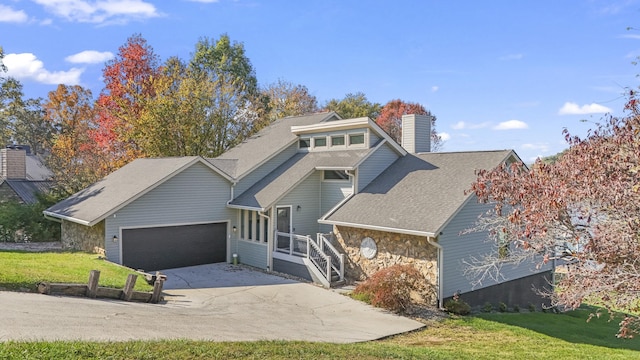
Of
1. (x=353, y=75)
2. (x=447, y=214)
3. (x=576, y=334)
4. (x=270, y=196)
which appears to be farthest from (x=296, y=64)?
(x=576, y=334)

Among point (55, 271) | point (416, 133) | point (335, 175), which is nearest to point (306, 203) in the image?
point (335, 175)

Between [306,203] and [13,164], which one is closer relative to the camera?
[306,203]

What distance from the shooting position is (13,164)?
2802 centimetres

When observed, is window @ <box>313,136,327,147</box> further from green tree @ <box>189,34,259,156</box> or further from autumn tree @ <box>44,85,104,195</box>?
autumn tree @ <box>44,85,104,195</box>

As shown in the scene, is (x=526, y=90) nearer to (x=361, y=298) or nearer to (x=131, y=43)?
(x=361, y=298)

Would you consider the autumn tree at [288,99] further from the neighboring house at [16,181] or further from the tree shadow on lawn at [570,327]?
the tree shadow on lawn at [570,327]

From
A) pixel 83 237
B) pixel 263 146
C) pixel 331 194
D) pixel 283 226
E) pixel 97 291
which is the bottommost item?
pixel 97 291

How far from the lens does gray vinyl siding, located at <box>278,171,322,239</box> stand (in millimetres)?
17703

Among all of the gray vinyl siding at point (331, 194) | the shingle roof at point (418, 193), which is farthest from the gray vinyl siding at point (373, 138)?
the gray vinyl siding at point (331, 194)

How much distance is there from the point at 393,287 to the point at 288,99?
26.9 metres

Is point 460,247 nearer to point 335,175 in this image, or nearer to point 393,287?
point 393,287

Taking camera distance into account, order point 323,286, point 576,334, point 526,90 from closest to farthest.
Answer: point 576,334, point 323,286, point 526,90

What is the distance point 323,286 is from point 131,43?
26.2 m

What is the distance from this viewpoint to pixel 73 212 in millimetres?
17203
